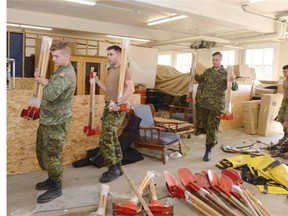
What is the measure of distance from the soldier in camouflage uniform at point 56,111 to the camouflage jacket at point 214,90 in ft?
7.39

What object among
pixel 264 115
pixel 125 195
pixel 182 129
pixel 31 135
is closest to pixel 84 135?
pixel 31 135

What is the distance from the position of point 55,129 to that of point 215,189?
1.82 meters

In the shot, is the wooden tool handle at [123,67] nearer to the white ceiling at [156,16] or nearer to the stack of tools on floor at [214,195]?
the stack of tools on floor at [214,195]

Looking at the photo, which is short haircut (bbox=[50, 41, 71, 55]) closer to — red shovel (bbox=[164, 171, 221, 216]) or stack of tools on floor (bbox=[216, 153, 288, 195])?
red shovel (bbox=[164, 171, 221, 216])

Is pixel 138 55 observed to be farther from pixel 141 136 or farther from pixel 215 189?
pixel 215 189

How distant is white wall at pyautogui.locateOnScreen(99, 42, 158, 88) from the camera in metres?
9.57

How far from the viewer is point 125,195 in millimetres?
3043

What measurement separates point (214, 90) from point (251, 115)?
2.81 metres

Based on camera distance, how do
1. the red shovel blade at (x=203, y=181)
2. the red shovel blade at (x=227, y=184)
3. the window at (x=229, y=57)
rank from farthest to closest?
the window at (x=229, y=57) < the red shovel blade at (x=203, y=181) < the red shovel blade at (x=227, y=184)

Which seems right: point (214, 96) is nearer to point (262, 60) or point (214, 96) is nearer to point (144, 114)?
point (144, 114)

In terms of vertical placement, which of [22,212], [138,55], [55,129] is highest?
[138,55]

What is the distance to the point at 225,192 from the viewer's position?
2955 millimetres

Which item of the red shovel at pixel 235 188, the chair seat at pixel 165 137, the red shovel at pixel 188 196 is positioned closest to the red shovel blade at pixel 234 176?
the red shovel at pixel 235 188

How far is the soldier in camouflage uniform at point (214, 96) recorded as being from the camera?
4207 mm
